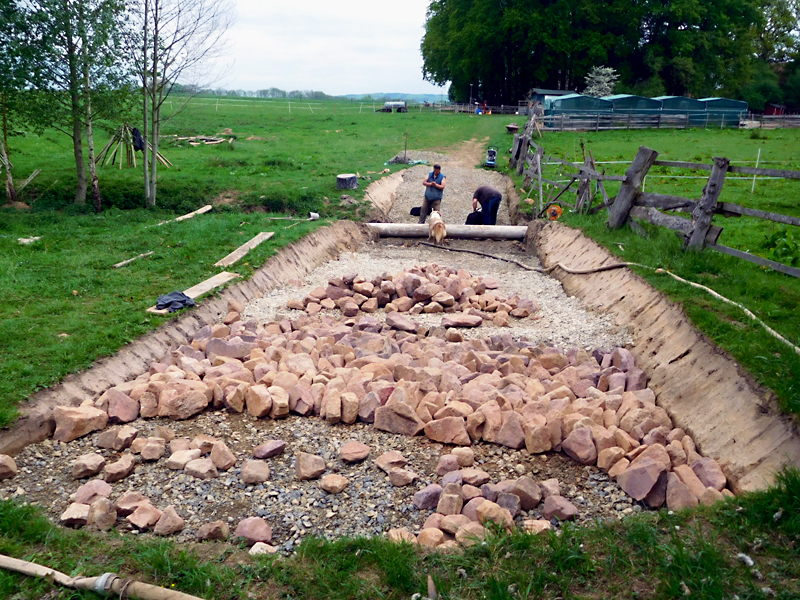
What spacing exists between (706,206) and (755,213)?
3.35ft

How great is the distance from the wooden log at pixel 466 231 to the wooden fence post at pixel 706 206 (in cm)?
579

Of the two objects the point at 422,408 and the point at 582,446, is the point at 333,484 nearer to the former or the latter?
the point at 422,408

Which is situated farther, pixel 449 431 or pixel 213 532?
pixel 449 431

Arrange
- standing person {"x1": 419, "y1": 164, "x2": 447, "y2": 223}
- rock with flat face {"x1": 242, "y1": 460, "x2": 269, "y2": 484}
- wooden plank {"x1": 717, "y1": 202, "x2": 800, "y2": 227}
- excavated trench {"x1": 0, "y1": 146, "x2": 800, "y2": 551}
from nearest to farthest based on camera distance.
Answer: excavated trench {"x1": 0, "y1": 146, "x2": 800, "y2": 551} < rock with flat face {"x1": 242, "y1": 460, "x2": 269, "y2": 484} < wooden plank {"x1": 717, "y1": 202, "x2": 800, "y2": 227} < standing person {"x1": 419, "y1": 164, "x2": 447, "y2": 223}

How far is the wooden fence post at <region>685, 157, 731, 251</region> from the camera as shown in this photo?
24.6 ft

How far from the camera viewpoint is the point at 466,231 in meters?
13.7

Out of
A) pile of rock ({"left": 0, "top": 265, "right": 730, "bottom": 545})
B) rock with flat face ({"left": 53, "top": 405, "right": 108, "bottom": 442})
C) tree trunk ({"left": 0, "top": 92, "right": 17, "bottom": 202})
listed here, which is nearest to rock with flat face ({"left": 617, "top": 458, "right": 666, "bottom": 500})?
pile of rock ({"left": 0, "top": 265, "right": 730, "bottom": 545})

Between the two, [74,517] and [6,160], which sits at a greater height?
[6,160]

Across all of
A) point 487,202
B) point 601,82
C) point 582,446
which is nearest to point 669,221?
point 582,446

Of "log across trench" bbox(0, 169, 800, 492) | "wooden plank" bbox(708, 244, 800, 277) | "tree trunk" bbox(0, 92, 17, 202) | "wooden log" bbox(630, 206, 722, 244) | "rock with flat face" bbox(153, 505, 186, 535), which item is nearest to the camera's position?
"rock with flat face" bbox(153, 505, 186, 535)

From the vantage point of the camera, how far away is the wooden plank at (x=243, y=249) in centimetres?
967

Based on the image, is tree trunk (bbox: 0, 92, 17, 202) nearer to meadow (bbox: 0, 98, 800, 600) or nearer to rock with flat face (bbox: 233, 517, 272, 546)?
meadow (bbox: 0, 98, 800, 600)

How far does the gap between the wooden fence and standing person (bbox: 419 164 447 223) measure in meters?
2.44

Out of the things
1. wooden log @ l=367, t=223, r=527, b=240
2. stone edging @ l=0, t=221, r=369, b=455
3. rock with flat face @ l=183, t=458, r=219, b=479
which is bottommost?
rock with flat face @ l=183, t=458, r=219, b=479
